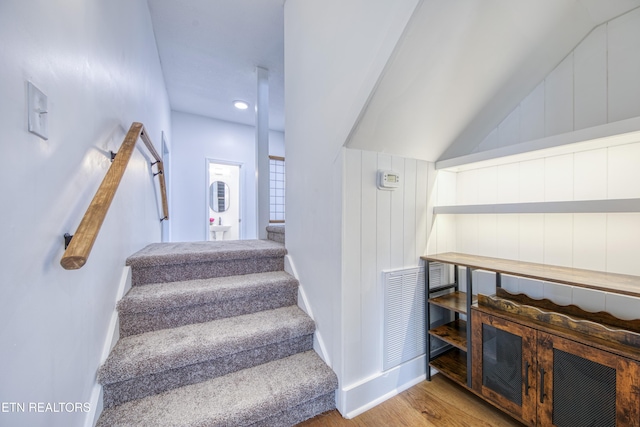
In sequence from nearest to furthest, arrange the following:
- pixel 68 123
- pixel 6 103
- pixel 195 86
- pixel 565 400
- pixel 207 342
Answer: pixel 6 103 < pixel 68 123 < pixel 565 400 < pixel 207 342 < pixel 195 86

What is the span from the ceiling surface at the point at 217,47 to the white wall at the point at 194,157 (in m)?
0.53

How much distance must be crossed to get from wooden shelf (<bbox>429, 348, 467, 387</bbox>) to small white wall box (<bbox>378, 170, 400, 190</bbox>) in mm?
1252

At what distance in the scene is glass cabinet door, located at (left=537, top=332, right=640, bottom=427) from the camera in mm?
923

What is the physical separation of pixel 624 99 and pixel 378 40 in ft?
4.42

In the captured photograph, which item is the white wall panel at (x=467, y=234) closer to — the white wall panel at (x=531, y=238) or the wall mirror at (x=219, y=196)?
the white wall panel at (x=531, y=238)

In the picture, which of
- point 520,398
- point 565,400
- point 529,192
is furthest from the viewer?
point 529,192

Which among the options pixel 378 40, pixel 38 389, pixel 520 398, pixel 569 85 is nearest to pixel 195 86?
pixel 378 40

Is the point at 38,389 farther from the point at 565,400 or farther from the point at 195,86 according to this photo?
the point at 195,86

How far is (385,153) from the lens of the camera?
4.96 ft

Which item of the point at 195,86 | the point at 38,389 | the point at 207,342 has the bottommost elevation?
the point at 207,342

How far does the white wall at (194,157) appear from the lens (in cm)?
438

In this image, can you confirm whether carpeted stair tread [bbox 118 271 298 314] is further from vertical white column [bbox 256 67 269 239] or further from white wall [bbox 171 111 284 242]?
white wall [bbox 171 111 284 242]

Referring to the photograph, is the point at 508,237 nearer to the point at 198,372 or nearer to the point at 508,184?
the point at 508,184

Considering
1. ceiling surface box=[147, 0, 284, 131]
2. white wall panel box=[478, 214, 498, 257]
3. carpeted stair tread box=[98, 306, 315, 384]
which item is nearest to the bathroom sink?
ceiling surface box=[147, 0, 284, 131]
